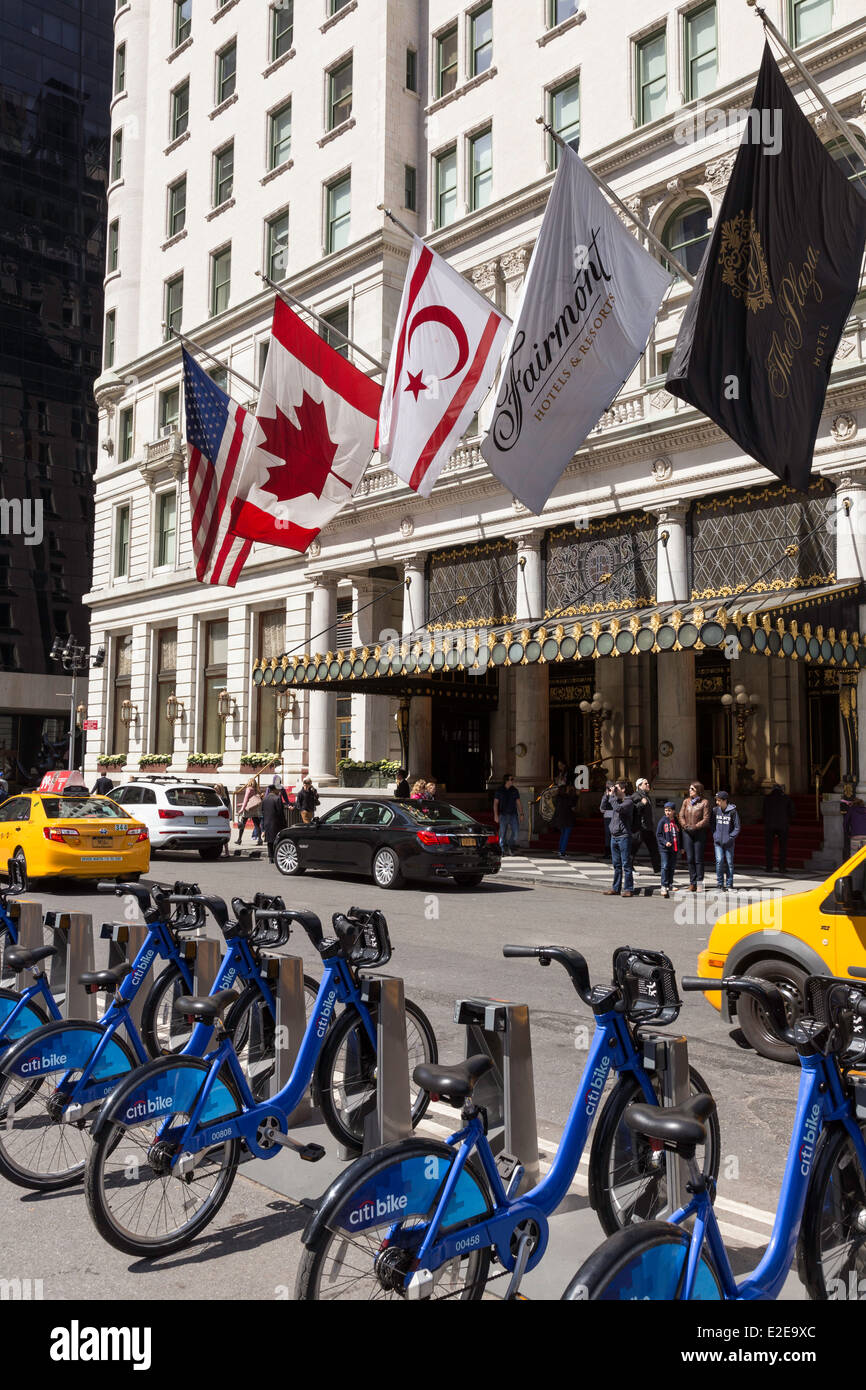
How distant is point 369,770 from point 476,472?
346 inches

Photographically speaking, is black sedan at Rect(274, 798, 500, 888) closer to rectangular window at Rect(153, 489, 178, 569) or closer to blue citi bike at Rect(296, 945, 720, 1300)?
blue citi bike at Rect(296, 945, 720, 1300)

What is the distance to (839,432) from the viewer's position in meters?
20.9

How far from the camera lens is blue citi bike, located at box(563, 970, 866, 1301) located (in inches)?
113

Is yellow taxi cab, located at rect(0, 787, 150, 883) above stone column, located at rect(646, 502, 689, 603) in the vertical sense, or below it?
below

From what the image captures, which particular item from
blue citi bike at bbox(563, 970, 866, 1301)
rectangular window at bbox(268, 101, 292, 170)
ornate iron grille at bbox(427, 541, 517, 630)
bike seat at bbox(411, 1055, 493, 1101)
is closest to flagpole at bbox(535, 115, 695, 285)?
ornate iron grille at bbox(427, 541, 517, 630)

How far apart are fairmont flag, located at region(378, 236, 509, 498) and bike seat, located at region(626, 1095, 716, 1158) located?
14.5 metres

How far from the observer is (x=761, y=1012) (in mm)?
7402

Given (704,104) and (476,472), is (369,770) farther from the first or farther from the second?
(704,104)

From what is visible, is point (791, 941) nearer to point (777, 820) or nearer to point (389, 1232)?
point (389, 1232)

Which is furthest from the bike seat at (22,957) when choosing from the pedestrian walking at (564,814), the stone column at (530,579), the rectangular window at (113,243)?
the rectangular window at (113,243)

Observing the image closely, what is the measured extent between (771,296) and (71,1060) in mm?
12070

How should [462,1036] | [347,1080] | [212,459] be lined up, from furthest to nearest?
[212,459], [462,1036], [347,1080]

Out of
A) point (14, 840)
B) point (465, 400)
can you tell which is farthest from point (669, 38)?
point (14, 840)

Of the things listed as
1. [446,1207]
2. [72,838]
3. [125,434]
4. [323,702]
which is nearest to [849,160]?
[323,702]
